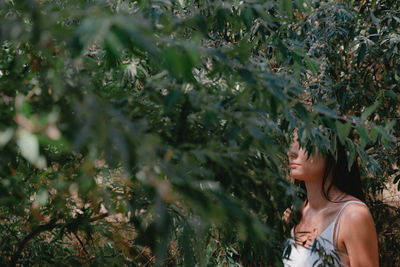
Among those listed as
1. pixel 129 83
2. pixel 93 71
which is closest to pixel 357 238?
pixel 129 83

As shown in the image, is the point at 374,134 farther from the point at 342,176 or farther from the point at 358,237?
the point at 342,176

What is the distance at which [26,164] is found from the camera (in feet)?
4.65

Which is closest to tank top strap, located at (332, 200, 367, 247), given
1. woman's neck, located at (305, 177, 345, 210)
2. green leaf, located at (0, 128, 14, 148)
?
woman's neck, located at (305, 177, 345, 210)

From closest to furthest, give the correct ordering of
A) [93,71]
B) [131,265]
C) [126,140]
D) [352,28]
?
[126,140], [93,71], [131,265], [352,28]

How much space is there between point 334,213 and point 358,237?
19cm

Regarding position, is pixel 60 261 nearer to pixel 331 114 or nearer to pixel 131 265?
pixel 131 265

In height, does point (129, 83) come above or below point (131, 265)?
above

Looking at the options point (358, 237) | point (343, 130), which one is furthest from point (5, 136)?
point (358, 237)

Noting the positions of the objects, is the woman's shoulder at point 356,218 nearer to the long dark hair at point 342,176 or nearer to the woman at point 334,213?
the woman at point 334,213

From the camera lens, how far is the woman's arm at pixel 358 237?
75.6 inches

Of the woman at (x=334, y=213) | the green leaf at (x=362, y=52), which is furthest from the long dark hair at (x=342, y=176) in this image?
the green leaf at (x=362, y=52)

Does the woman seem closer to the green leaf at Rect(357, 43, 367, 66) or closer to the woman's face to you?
the woman's face

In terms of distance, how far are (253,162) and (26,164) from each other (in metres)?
0.64

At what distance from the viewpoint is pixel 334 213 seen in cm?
212
